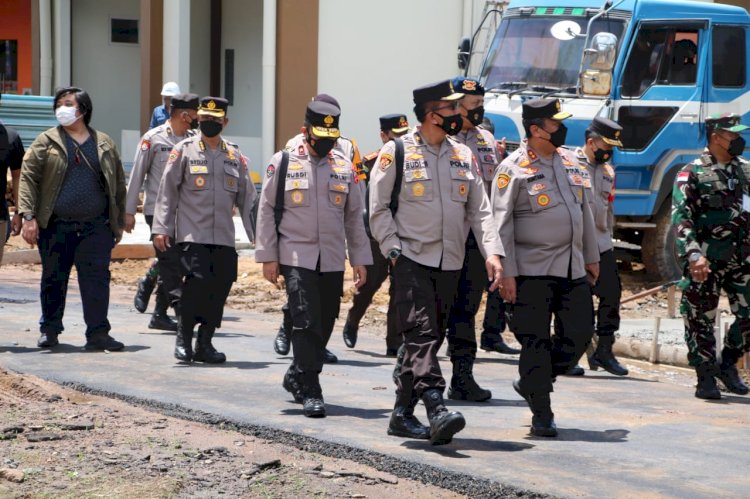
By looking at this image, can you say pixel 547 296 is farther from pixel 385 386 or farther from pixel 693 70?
pixel 693 70

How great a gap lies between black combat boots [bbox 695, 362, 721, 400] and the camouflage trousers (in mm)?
44

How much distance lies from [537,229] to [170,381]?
2.99 meters

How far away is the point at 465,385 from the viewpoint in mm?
8336

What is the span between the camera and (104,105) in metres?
27.9

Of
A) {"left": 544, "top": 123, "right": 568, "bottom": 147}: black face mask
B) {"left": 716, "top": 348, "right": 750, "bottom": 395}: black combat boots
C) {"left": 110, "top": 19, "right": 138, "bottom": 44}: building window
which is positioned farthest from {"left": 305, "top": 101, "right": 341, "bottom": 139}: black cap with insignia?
{"left": 110, "top": 19, "right": 138, "bottom": 44}: building window

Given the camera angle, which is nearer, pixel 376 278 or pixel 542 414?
pixel 542 414

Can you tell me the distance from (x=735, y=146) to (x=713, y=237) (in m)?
0.66

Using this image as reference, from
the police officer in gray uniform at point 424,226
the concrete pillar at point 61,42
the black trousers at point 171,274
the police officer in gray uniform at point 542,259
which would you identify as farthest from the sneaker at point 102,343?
the concrete pillar at point 61,42

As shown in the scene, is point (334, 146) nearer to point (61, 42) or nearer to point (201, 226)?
point (201, 226)

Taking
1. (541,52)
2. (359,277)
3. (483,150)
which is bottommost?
(359,277)

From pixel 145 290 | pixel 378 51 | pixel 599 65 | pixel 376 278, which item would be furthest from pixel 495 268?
pixel 378 51

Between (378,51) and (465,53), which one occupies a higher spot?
(378,51)

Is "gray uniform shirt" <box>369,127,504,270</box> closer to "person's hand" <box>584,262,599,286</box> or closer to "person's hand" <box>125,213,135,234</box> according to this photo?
"person's hand" <box>584,262,599,286</box>

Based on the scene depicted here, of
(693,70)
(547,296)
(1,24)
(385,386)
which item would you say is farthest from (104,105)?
(547,296)
